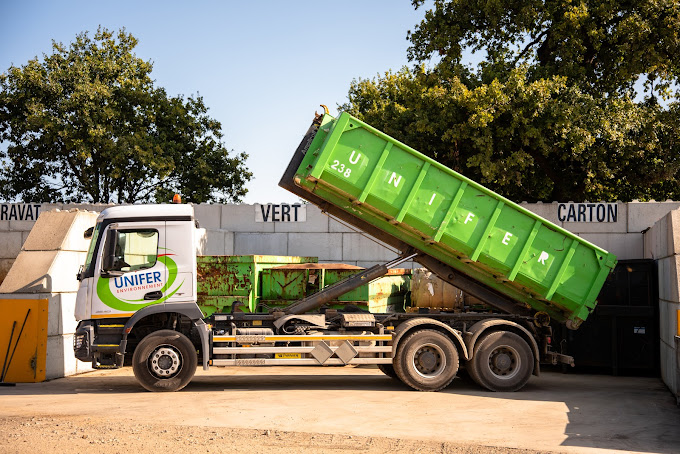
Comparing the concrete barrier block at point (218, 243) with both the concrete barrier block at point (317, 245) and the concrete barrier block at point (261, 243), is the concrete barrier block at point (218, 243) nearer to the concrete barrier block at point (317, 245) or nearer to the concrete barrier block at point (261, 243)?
the concrete barrier block at point (261, 243)

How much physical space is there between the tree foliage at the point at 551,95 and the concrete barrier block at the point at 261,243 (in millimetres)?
5531

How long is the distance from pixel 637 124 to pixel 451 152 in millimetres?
Answer: 5301

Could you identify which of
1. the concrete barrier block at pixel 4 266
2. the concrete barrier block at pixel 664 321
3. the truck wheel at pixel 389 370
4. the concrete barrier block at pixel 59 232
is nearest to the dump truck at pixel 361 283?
the truck wheel at pixel 389 370

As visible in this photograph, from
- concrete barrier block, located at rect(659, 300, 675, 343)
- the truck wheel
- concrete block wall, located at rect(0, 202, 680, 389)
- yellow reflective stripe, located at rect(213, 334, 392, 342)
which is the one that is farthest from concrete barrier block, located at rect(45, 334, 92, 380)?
concrete barrier block, located at rect(659, 300, 675, 343)

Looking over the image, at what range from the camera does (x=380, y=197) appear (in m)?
10.7

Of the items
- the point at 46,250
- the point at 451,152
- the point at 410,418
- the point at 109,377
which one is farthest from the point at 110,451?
the point at 451,152

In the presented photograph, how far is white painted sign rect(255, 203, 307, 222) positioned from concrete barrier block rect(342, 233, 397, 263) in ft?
4.06

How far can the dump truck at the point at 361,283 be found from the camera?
1067cm

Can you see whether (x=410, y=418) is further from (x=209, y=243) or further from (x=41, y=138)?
(x=41, y=138)

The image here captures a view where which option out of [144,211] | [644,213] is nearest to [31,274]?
[144,211]

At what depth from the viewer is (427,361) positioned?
11.3 meters

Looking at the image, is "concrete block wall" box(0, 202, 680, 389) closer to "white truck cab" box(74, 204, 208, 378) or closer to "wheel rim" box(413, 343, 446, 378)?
"white truck cab" box(74, 204, 208, 378)

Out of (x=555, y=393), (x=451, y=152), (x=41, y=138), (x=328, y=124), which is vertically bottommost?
(x=555, y=393)

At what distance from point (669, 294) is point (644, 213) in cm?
621
